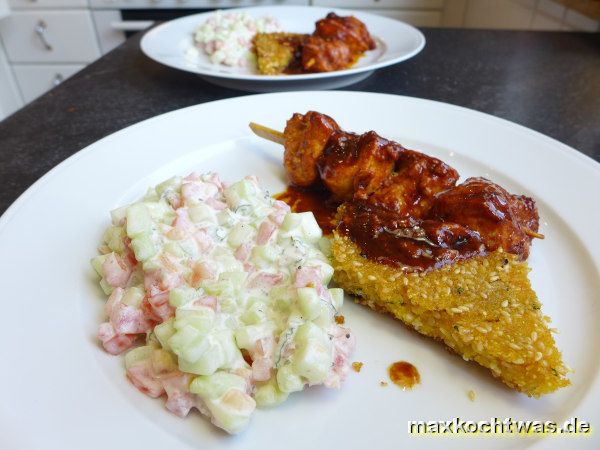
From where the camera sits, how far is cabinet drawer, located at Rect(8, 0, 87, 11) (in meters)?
6.06

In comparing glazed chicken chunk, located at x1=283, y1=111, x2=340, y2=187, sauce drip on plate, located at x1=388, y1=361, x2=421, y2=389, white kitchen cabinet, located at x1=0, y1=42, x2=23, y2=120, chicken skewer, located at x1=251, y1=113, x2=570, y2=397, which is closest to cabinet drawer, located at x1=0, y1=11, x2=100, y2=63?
white kitchen cabinet, located at x1=0, y1=42, x2=23, y2=120

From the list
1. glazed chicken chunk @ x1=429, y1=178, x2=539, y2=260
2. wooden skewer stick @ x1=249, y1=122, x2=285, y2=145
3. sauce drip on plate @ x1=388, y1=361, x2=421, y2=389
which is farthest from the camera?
wooden skewer stick @ x1=249, y1=122, x2=285, y2=145

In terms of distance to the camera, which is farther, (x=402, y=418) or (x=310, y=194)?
(x=310, y=194)

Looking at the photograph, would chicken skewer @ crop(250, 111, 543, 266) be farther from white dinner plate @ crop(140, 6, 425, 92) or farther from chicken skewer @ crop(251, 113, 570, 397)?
white dinner plate @ crop(140, 6, 425, 92)

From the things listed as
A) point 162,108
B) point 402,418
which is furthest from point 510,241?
point 162,108

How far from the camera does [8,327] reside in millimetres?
1576

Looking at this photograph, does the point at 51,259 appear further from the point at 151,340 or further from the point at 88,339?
the point at 151,340

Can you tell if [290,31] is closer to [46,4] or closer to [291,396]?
[46,4]

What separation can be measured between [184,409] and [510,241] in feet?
4.75

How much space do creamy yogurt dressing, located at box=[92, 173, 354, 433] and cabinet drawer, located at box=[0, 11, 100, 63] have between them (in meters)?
5.26

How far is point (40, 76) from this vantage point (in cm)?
659

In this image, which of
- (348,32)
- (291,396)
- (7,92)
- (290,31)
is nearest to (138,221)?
(291,396)

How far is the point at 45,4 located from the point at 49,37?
0.40 meters

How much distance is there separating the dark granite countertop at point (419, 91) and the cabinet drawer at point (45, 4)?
2005 millimetres
